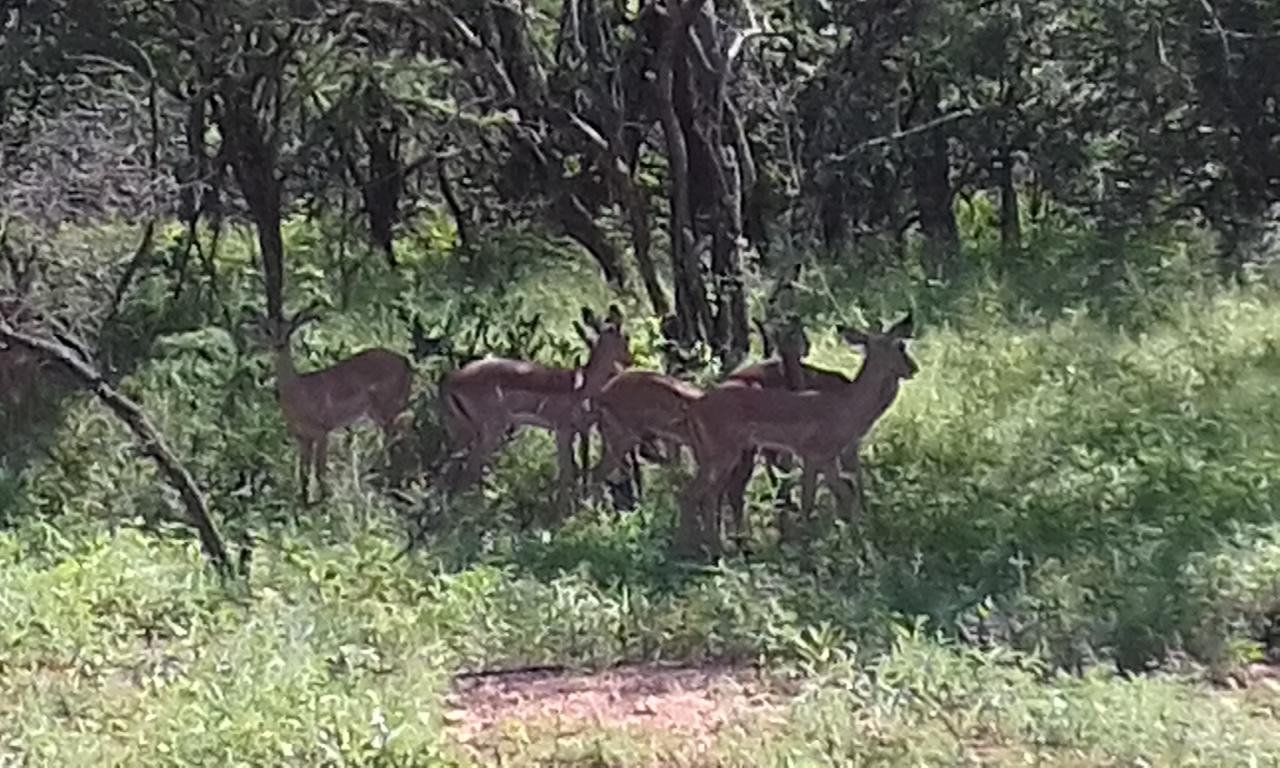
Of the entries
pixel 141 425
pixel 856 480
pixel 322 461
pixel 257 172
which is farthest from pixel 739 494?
pixel 257 172

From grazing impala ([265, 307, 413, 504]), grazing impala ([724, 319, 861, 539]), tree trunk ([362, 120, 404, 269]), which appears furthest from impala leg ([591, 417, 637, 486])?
tree trunk ([362, 120, 404, 269])

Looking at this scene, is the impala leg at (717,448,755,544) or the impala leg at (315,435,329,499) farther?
the impala leg at (315,435,329,499)

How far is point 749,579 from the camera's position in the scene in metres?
6.52

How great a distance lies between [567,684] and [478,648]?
34 centimetres

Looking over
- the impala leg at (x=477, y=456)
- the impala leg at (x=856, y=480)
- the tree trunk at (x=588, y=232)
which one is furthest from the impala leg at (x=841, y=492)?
the tree trunk at (x=588, y=232)

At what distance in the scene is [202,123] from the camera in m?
11.4

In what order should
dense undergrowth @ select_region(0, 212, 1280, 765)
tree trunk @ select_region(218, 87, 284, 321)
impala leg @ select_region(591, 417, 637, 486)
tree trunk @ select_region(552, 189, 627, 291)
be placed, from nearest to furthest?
dense undergrowth @ select_region(0, 212, 1280, 765) < impala leg @ select_region(591, 417, 637, 486) < tree trunk @ select_region(552, 189, 627, 291) < tree trunk @ select_region(218, 87, 284, 321)

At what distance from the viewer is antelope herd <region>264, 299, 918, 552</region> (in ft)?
23.0

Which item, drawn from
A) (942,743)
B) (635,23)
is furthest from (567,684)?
(635,23)

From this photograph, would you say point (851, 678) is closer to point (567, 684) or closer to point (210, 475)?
point (567, 684)

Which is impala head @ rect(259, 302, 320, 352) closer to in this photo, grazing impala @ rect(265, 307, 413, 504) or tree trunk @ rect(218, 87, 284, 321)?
grazing impala @ rect(265, 307, 413, 504)

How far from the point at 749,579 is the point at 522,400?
1650mm

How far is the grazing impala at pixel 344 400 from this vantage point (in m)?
8.29

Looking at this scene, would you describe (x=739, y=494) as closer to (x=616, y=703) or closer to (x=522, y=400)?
(x=522, y=400)
